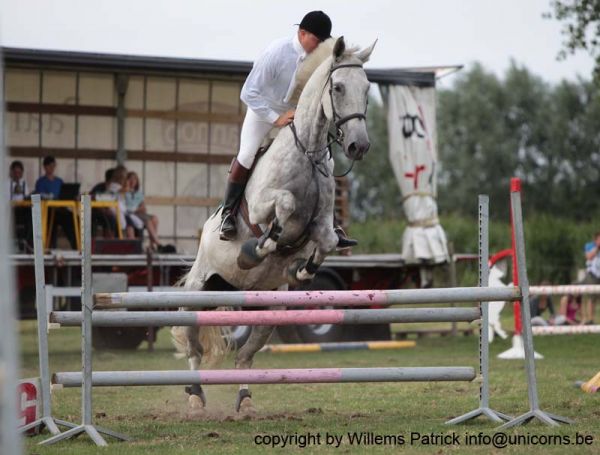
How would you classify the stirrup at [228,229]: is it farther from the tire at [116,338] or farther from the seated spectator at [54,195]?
the tire at [116,338]

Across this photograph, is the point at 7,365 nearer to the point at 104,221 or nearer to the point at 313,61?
the point at 313,61

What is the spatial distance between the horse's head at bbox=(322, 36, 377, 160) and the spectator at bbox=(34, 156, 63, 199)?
7.33m

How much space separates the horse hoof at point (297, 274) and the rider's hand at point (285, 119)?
88 cm

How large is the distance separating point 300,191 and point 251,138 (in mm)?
597

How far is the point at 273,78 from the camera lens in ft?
21.6

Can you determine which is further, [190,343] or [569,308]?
[569,308]

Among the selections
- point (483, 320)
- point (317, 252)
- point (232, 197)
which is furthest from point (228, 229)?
point (483, 320)

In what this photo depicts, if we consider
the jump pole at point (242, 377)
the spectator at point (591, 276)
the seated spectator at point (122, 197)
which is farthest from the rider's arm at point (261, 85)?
the spectator at point (591, 276)

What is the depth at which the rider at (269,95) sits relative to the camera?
647 cm

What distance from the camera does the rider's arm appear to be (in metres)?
6.49

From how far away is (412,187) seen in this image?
44.2 ft

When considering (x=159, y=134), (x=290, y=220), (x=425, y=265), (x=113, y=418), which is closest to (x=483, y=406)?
(x=290, y=220)

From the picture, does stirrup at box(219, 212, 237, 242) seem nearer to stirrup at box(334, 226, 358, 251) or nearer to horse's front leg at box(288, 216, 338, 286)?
horse's front leg at box(288, 216, 338, 286)

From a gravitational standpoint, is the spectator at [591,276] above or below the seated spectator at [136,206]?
below
